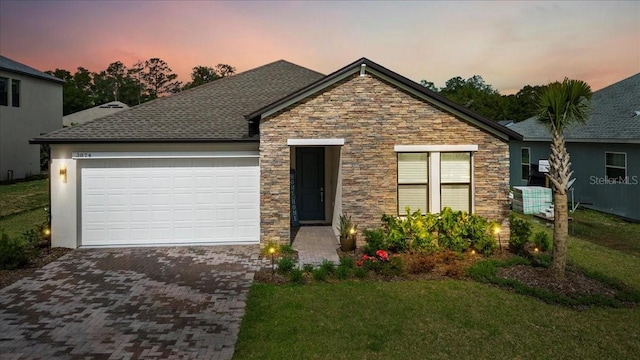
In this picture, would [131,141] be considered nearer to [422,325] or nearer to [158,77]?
[422,325]

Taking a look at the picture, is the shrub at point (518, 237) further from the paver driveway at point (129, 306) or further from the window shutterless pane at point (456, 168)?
the paver driveway at point (129, 306)

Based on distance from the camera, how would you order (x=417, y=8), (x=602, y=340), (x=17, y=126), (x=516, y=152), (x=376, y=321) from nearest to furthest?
(x=602, y=340), (x=376, y=321), (x=417, y=8), (x=516, y=152), (x=17, y=126)

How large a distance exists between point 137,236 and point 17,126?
24.5 m

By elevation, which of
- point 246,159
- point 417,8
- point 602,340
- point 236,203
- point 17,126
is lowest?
point 602,340

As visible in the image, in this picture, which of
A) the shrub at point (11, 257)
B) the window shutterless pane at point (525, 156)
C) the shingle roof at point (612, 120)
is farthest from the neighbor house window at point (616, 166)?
the shrub at point (11, 257)

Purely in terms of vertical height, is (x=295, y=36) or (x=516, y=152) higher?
(x=295, y=36)

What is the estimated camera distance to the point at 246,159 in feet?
41.9

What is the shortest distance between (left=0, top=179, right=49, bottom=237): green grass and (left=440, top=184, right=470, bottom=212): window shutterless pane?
1333cm

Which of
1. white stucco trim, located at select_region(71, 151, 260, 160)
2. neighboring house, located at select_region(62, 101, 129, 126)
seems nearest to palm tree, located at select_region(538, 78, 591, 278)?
white stucco trim, located at select_region(71, 151, 260, 160)

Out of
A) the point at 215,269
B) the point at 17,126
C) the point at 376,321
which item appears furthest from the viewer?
the point at 17,126

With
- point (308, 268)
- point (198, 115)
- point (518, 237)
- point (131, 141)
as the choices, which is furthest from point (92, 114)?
point (518, 237)

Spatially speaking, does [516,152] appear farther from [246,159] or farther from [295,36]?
[246,159]

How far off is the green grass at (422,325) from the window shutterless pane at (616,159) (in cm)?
1201

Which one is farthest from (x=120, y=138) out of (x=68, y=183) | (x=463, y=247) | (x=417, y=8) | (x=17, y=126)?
(x=17, y=126)
